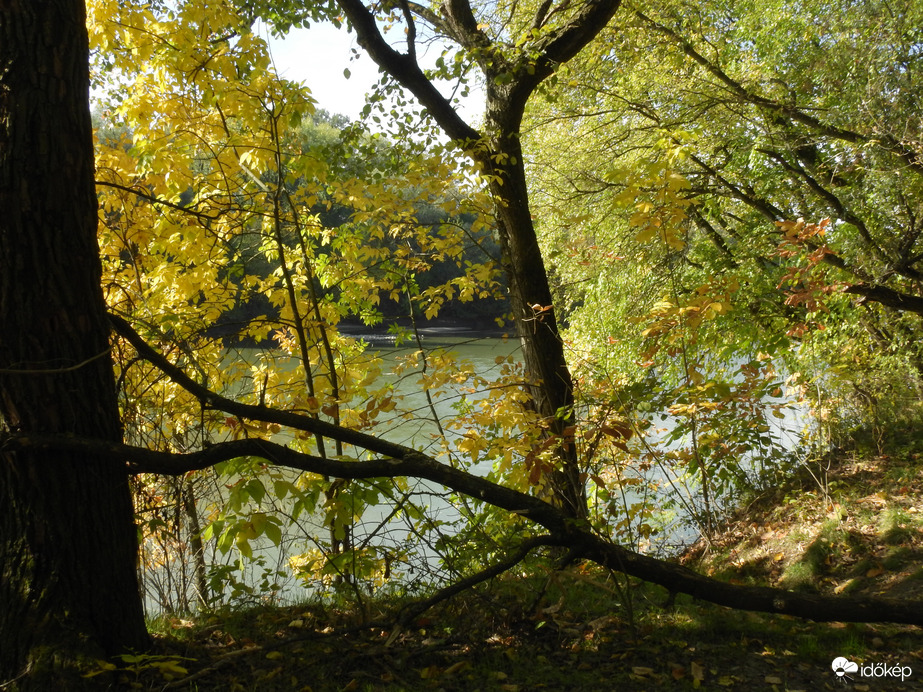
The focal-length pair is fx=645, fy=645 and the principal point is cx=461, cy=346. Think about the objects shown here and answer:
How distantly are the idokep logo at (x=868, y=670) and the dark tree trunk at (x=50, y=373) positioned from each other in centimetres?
262

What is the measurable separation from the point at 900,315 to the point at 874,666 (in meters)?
5.97

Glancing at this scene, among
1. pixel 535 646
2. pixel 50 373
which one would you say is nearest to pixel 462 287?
pixel 535 646

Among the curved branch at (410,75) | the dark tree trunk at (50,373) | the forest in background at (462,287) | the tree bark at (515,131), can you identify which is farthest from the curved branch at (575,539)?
the curved branch at (410,75)

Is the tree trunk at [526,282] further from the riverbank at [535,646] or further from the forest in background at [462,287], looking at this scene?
the riverbank at [535,646]

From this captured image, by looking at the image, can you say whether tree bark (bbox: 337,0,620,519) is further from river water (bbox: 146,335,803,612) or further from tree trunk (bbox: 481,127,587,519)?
river water (bbox: 146,335,803,612)

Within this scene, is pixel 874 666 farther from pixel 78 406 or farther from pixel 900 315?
pixel 900 315

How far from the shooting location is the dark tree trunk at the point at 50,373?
213cm

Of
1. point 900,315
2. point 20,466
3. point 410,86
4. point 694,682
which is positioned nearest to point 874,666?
point 694,682

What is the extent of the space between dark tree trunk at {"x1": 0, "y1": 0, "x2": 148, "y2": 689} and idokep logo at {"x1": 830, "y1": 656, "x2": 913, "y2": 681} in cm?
262

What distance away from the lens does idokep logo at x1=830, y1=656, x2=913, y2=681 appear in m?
2.42

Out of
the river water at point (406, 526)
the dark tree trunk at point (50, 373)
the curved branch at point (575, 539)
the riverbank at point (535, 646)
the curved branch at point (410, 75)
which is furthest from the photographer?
the curved branch at point (410, 75)

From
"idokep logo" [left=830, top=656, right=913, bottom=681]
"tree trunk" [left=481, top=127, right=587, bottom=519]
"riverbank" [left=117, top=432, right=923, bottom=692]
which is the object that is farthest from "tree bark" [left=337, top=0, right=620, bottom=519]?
"idokep logo" [left=830, top=656, right=913, bottom=681]

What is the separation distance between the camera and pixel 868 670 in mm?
2463

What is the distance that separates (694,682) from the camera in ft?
7.68
